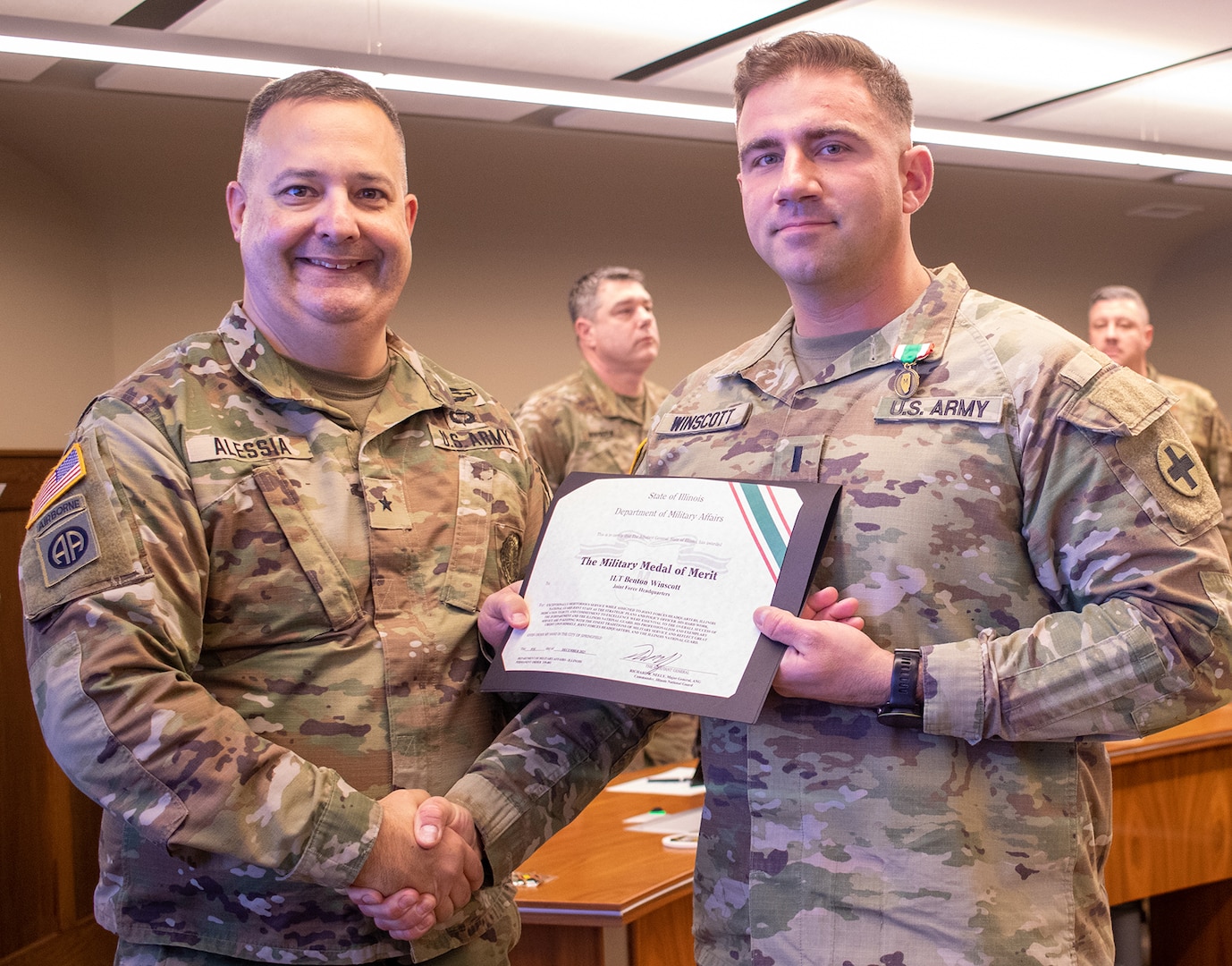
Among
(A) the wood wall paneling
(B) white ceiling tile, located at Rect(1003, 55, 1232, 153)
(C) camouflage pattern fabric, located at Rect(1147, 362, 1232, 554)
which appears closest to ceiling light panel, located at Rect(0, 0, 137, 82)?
(A) the wood wall paneling

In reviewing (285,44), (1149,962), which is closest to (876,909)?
(1149,962)

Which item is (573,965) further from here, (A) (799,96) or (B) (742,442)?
(A) (799,96)

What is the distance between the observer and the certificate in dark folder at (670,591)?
61.3 inches

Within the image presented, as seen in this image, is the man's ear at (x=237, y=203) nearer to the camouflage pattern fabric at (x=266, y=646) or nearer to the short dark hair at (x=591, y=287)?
the camouflage pattern fabric at (x=266, y=646)

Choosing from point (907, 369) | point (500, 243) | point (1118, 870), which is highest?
point (500, 243)

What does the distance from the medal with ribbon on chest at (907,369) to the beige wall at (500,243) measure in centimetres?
462

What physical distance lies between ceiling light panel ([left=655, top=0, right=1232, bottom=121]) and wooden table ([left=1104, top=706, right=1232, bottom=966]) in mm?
3057

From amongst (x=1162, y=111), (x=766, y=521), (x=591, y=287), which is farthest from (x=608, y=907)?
(x=1162, y=111)

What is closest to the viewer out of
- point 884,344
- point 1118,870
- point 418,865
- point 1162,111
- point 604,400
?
point 418,865

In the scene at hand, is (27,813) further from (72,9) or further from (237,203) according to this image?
(72,9)

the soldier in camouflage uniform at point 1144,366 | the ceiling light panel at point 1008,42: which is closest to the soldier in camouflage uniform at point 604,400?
the ceiling light panel at point 1008,42

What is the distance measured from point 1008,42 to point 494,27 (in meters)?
2.37

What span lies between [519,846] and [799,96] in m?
1.14

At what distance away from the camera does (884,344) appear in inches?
67.4
